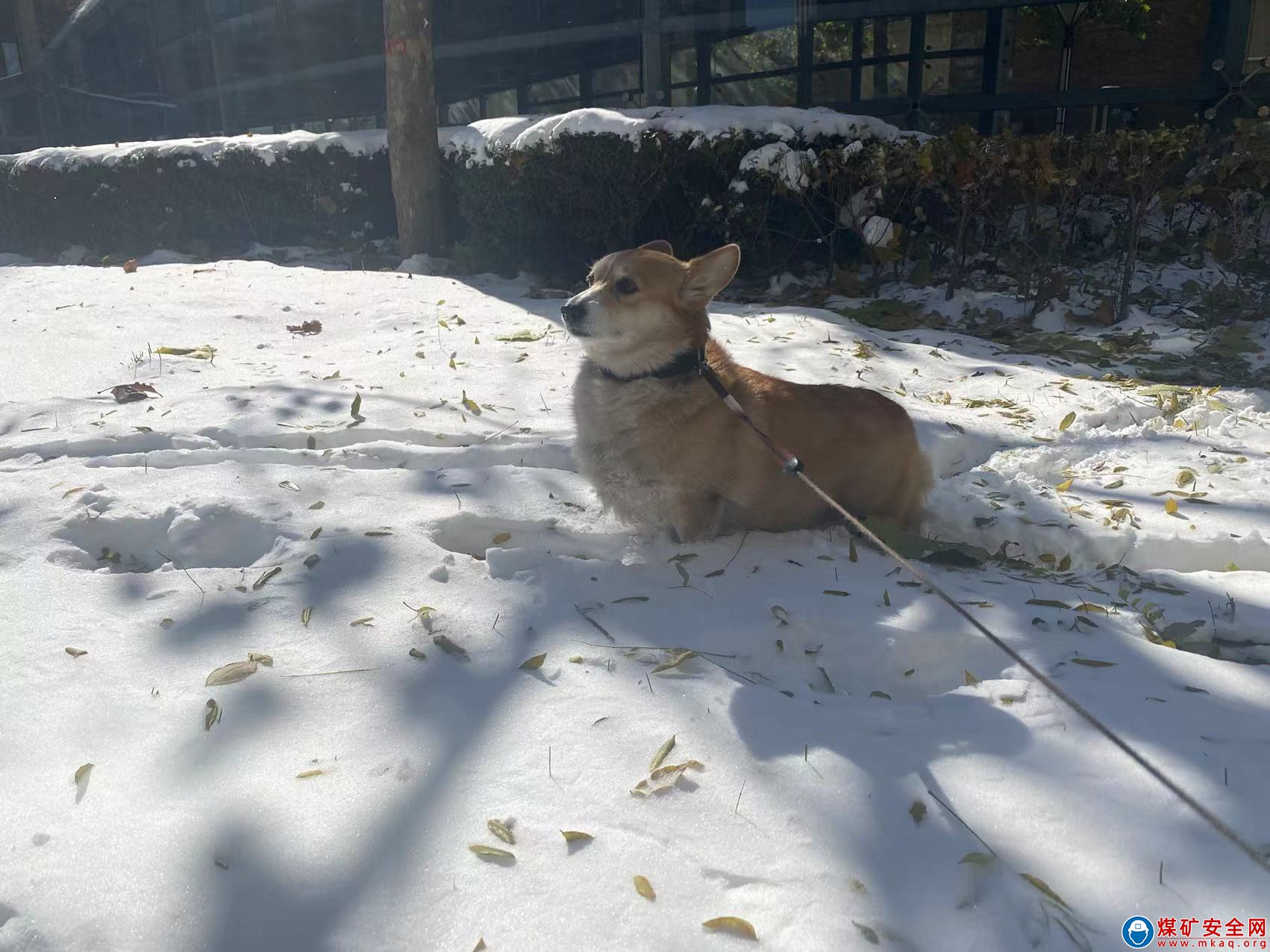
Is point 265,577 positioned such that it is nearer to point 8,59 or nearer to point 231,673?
point 231,673

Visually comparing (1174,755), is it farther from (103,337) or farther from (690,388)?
(103,337)

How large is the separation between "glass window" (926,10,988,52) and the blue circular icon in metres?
11.6

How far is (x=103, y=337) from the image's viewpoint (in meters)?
5.63

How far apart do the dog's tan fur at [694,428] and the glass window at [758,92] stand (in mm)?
9062

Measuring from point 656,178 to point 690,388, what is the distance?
190 inches

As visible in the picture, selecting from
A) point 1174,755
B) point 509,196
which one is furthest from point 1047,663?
point 509,196

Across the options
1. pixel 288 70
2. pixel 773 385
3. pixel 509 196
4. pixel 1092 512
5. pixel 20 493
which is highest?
pixel 288 70

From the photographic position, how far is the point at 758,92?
11.7 metres

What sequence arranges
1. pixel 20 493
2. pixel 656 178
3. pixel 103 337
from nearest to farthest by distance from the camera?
pixel 20 493 < pixel 103 337 < pixel 656 178

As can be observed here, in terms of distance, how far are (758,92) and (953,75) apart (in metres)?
2.41

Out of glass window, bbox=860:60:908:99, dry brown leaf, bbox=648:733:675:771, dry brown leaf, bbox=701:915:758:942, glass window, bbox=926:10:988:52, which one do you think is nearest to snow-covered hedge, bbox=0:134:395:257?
glass window, bbox=860:60:908:99

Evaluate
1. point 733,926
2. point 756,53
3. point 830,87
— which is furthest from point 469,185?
point 733,926

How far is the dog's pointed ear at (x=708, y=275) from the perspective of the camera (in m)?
3.23

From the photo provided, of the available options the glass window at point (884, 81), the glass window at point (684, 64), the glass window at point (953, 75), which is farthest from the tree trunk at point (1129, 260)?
the glass window at point (684, 64)
